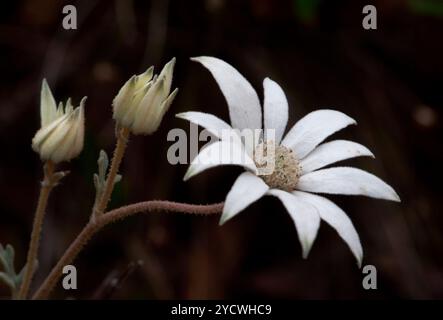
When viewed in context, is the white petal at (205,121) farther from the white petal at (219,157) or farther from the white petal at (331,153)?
the white petal at (331,153)

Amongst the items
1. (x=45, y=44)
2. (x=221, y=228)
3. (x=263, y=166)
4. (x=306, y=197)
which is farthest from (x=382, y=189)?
(x=45, y=44)

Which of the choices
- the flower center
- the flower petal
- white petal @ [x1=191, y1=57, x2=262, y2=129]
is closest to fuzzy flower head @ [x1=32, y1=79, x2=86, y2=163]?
the flower petal

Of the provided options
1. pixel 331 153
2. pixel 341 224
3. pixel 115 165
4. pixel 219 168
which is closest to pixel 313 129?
pixel 331 153

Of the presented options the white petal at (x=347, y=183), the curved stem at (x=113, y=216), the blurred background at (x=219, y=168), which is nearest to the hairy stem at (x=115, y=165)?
the curved stem at (x=113, y=216)

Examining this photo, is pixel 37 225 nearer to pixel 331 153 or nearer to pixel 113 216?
pixel 113 216

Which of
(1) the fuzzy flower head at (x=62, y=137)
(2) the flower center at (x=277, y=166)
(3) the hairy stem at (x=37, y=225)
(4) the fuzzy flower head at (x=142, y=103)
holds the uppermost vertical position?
(4) the fuzzy flower head at (x=142, y=103)

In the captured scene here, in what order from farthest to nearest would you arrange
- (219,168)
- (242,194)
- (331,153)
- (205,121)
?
(219,168)
(331,153)
(205,121)
(242,194)

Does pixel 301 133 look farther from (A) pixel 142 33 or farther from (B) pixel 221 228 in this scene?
(A) pixel 142 33
